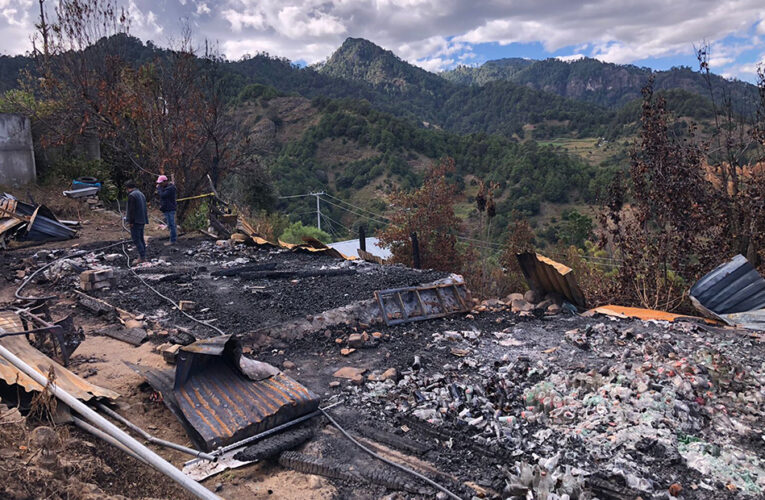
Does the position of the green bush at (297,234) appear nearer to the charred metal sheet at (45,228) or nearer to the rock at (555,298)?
the charred metal sheet at (45,228)

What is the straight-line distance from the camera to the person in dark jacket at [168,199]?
9.58m

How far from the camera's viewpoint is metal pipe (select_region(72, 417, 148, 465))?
3014 mm

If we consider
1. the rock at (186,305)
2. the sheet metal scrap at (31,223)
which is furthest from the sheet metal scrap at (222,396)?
the sheet metal scrap at (31,223)

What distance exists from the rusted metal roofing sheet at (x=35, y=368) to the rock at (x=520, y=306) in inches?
200

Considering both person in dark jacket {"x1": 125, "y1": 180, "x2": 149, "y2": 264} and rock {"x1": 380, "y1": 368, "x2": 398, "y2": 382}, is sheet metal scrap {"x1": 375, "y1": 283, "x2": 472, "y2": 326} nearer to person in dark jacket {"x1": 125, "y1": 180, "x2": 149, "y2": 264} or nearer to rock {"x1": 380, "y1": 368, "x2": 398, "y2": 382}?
rock {"x1": 380, "y1": 368, "x2": 398, "y2": 382}

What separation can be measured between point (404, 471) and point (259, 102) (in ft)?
163

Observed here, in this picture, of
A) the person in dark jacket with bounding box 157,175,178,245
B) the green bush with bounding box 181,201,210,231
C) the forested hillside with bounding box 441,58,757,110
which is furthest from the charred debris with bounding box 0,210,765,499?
the forested hillside with bounding box 441,58,757,110

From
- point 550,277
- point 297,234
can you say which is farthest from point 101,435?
point 297,234

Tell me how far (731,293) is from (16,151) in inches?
585

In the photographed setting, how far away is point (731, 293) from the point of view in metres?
6.36

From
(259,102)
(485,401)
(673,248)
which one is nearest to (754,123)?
(673,248)

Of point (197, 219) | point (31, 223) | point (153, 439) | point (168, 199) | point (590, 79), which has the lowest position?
point (153, 439)

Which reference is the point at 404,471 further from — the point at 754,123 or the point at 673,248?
the point at 754,123

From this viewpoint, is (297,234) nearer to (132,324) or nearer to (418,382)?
(132,324)
